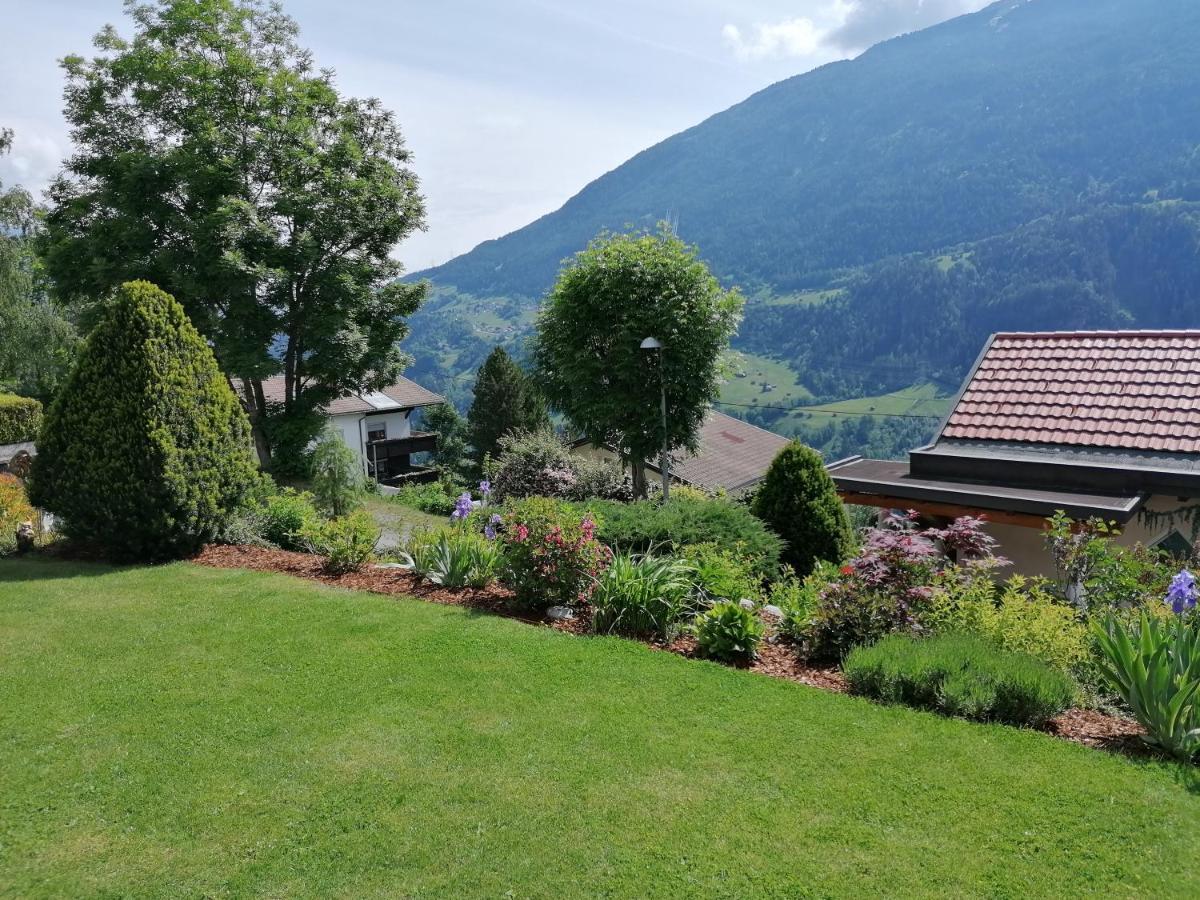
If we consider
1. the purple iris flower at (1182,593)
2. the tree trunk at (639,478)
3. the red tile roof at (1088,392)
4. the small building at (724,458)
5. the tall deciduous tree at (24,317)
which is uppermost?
the tall deciduous tree at (24,317)

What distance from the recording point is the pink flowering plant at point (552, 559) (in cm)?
728

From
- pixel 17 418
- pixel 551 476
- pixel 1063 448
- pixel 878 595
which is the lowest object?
pixel 551 476

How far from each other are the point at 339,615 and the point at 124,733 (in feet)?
7.75

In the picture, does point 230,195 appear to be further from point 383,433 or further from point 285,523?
point 383,433

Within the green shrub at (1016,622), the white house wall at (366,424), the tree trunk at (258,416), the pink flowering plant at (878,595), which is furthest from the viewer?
the white house wall at (366,424)

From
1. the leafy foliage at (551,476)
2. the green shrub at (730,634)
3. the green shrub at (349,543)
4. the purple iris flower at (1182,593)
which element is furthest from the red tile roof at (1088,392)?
the leafy foliage at (551,476)

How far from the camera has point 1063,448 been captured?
33.6 feet

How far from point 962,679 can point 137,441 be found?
847cm

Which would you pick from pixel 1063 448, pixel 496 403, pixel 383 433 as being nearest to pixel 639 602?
pixel 1063 448

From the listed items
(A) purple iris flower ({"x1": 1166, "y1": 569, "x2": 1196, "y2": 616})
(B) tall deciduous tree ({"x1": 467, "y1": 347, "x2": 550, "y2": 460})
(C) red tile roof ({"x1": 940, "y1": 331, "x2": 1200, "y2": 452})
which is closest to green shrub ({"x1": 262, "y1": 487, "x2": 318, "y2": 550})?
(C) red tile roof ({"x1": 940, "y1": 331, "x2": 1200, "y2": 452})

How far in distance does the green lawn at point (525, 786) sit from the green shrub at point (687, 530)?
2.37 meters

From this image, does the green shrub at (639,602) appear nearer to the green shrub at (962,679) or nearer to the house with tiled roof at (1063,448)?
the green shrub at (962,679)

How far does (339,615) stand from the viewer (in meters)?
7.32

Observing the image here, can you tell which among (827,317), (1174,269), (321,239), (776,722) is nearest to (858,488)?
(776,722)
